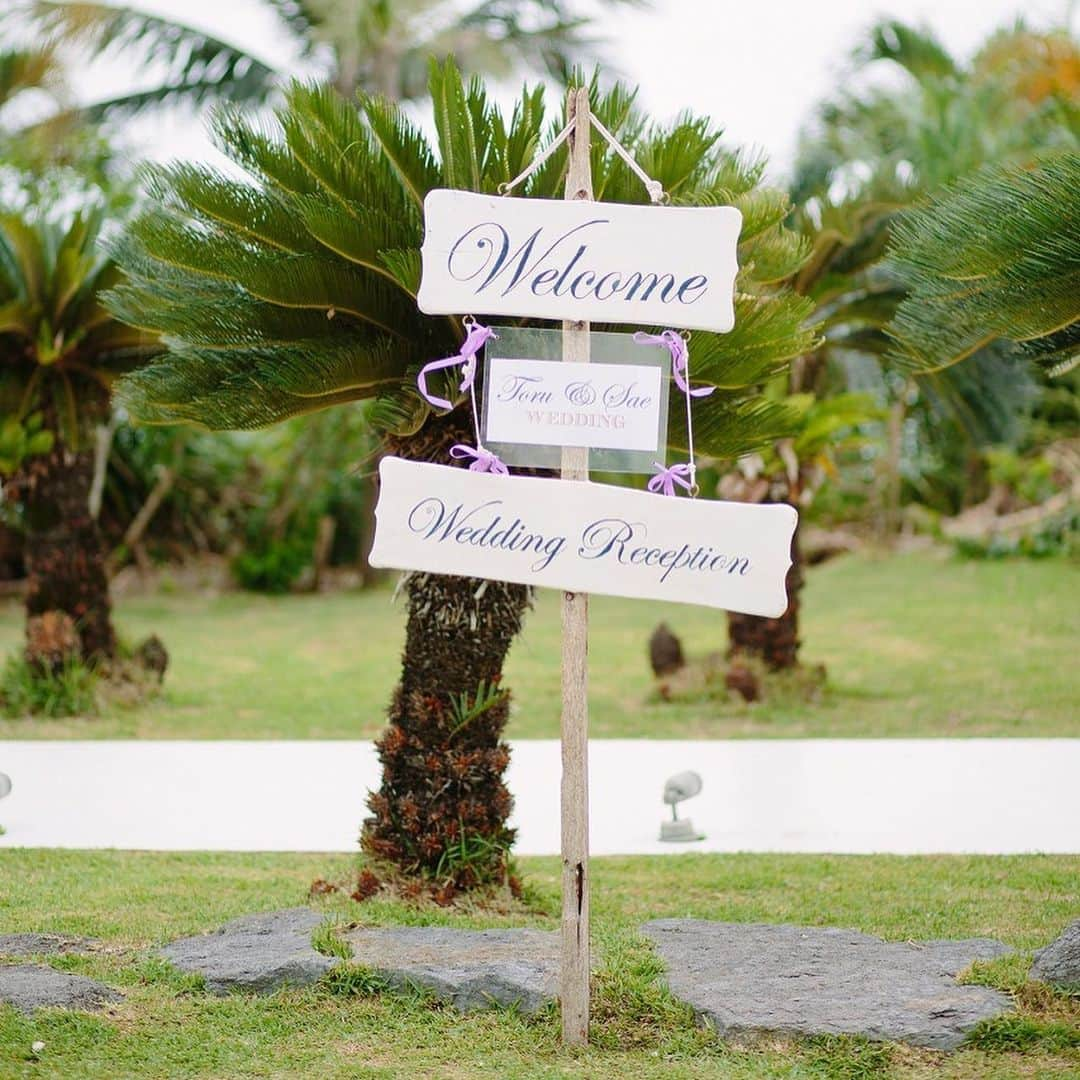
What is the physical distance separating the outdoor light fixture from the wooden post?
89.6 inches

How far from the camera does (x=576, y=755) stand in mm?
4387

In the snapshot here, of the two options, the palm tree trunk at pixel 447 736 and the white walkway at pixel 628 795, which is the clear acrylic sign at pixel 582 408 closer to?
the palm tree trunk at pixel 447 736

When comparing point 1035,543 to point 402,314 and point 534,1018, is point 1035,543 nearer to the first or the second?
point 402,314

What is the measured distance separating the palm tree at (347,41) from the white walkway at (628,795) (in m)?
11.0

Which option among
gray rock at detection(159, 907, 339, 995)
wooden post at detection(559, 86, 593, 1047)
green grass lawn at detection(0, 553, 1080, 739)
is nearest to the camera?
wooden post at detection(559, 86, 593, 1047)

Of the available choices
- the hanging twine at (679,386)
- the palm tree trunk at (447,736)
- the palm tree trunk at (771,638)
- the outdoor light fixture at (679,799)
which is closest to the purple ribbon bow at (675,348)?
the hanging twine at (679,386)

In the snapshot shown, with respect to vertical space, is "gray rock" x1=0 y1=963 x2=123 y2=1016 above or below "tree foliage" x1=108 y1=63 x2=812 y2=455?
below

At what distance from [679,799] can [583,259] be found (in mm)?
3046

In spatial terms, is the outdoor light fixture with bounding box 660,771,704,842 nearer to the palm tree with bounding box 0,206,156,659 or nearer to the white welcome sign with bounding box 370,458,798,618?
the white welcome sign with bounding box 370,458,798,618

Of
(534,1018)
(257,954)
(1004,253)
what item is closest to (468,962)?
(534,1018)

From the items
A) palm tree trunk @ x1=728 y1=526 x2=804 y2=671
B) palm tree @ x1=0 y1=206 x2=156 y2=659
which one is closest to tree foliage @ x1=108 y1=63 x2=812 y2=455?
palm tree @ x1=0 y1=206 x2=156 y2=659

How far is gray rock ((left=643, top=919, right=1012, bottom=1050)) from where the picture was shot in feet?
13.7

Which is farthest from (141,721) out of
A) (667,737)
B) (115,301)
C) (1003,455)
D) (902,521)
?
(902,521)

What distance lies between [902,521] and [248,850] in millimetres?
15001
